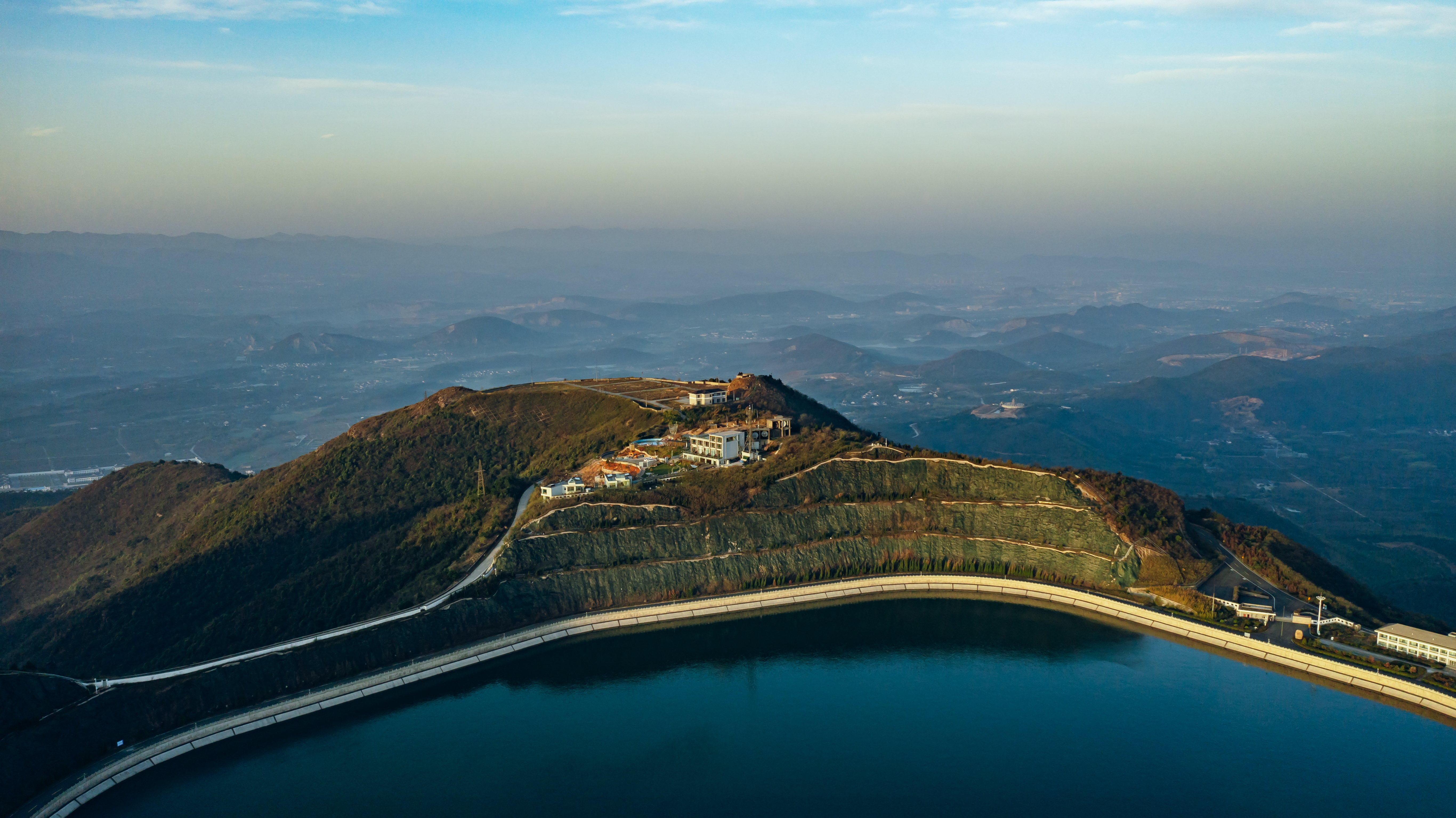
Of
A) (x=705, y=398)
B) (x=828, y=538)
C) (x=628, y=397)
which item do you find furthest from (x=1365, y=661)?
(x=628, y=397)

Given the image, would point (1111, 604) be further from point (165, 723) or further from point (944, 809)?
point (165, 723)

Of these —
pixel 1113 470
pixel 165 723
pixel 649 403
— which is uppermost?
pixel 649 403

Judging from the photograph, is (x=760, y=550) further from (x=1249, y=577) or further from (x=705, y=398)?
(x=1249, y=577)

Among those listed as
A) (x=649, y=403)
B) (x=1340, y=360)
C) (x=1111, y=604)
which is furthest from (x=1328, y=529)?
(x=1340, y=360)

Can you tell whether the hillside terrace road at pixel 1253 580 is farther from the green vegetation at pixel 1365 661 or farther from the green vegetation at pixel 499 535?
the green vegetation at pixel 499 535

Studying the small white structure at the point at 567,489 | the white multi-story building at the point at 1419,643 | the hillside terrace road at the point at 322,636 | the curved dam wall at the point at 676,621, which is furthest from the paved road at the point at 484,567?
the white multi-story building at the point at 1419,643

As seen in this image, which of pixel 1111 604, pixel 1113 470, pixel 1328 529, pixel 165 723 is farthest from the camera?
pixel 1113 470
